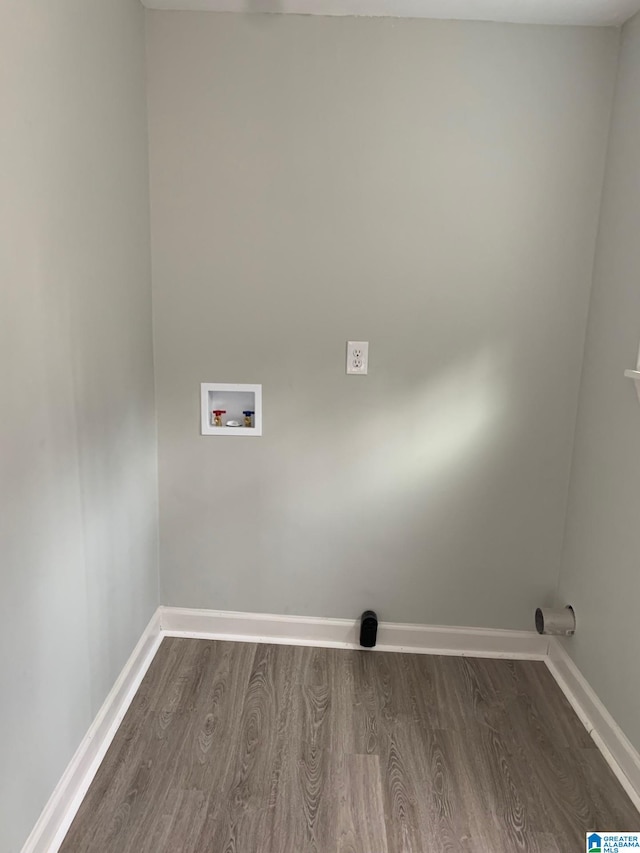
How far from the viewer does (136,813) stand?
1.56m

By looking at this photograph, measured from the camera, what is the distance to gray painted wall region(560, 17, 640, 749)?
5.80 ft

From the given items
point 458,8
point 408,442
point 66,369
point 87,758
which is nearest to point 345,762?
point 87,758

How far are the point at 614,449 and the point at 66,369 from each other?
66.1 inches

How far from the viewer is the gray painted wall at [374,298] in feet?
6.45

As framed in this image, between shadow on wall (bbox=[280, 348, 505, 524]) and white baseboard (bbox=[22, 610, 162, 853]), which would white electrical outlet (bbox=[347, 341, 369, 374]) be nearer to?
shadow on wall (bbox=[280, 348, 505, 524])

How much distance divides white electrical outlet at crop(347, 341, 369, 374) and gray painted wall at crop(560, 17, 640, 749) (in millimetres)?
795

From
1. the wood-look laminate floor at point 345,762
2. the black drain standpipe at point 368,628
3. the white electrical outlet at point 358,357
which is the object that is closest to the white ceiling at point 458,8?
the white electrical outlet at point 358,357

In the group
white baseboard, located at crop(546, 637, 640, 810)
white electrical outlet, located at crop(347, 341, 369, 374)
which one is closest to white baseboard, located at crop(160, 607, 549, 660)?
white baseboard, located at crop(546, 637, 640, 810)

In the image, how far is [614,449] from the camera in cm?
188

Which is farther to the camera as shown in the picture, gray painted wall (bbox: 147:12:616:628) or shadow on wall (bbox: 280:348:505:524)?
shadow on wall (bbox: 280:348:505:524)

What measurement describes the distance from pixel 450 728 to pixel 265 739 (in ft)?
2.02

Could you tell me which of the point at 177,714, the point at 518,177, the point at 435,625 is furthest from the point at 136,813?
the point at 518,177

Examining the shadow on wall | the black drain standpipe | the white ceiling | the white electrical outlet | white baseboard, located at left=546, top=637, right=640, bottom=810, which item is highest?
the white ceiling

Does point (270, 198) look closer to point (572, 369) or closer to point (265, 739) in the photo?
point (572, 369)
